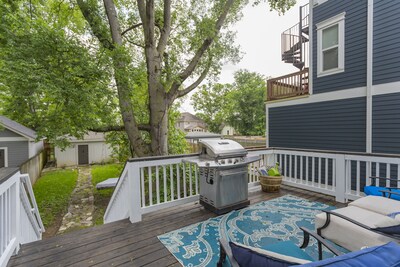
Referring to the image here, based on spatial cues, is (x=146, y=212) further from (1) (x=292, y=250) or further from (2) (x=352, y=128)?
(2) (x=352, y=128)

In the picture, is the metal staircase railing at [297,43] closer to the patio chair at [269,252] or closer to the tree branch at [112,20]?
the tree branch at [112,20]

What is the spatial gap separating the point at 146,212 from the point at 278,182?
2.80m

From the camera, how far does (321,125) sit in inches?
239

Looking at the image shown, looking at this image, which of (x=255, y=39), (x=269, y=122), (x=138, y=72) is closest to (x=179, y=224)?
(x=138, y=72)

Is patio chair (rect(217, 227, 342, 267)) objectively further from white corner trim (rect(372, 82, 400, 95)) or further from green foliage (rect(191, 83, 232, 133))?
green foliage (rect(191, 83, 232, 133))

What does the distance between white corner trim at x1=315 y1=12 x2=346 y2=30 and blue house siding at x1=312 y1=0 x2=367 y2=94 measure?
10 centimetres

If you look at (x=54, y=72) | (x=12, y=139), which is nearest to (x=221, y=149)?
(x=54, y=72)

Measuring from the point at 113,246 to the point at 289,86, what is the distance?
278 inches

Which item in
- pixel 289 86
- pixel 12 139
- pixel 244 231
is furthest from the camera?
pixel 12 139

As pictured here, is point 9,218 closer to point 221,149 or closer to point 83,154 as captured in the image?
point 221,149

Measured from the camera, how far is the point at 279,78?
722 centimetres

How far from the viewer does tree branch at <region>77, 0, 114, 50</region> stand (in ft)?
17.2

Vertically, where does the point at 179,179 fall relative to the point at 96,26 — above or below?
below

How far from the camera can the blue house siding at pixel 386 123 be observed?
4.64m
